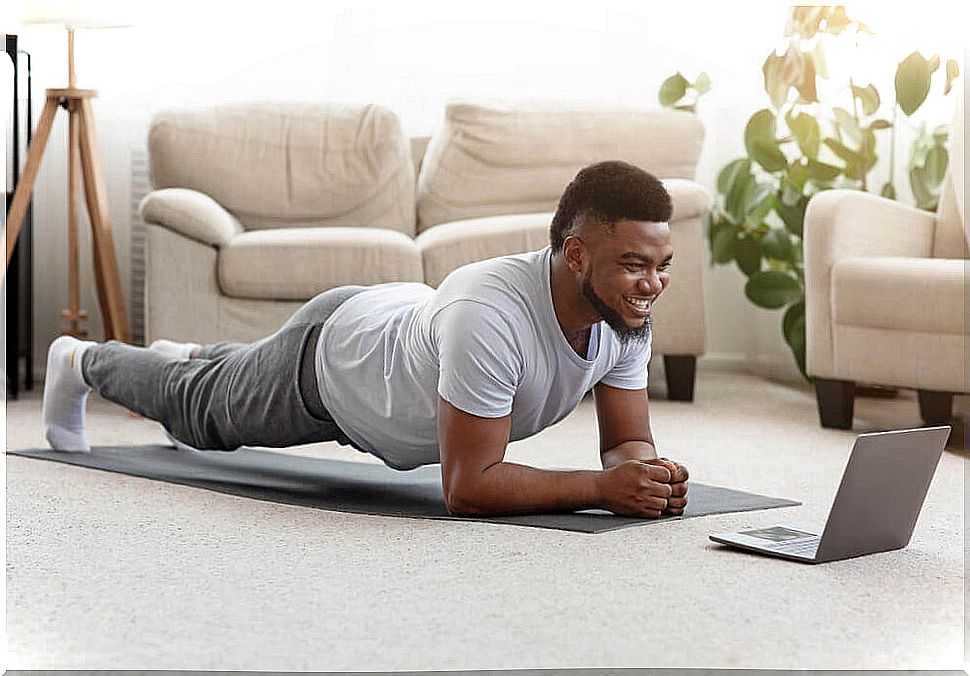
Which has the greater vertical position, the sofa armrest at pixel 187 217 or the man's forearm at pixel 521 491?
the sofa armrest at pixel 187 217

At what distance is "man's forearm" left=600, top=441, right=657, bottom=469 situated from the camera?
2.10 m

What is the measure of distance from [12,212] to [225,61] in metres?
1.13

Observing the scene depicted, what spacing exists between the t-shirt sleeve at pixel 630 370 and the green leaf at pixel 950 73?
192 cm

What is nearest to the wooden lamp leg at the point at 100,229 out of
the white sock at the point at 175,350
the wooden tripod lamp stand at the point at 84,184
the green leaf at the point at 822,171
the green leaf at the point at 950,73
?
the wooden tripod lamp stand at the point at 84,184

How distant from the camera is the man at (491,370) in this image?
1.89m

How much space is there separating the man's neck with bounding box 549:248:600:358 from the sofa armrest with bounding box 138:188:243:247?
1628 mm

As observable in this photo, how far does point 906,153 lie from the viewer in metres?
4.12

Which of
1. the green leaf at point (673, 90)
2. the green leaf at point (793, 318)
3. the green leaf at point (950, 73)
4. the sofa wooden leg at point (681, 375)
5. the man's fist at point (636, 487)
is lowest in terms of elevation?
the sofa wooden leg at point (681, 375)

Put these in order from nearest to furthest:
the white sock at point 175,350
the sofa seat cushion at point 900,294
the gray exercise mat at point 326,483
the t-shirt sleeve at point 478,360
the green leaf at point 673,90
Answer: the t-shirt sleeve at point 478,360
the gray exercise mat at point 326,483
the white sock at point 175,350
the sofa seat cushion at point 900,294
the green leaf at point 673,90

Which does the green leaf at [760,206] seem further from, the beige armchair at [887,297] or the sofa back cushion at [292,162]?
the sofa back cushion at [292,162]

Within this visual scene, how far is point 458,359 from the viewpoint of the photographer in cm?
188

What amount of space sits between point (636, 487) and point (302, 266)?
1.64 metres

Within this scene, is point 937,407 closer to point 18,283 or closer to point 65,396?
point 65,396

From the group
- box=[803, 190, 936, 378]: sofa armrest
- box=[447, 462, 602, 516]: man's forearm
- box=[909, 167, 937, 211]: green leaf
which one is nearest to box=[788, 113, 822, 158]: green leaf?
box=[909, 167, 937, 211]: green leaf
